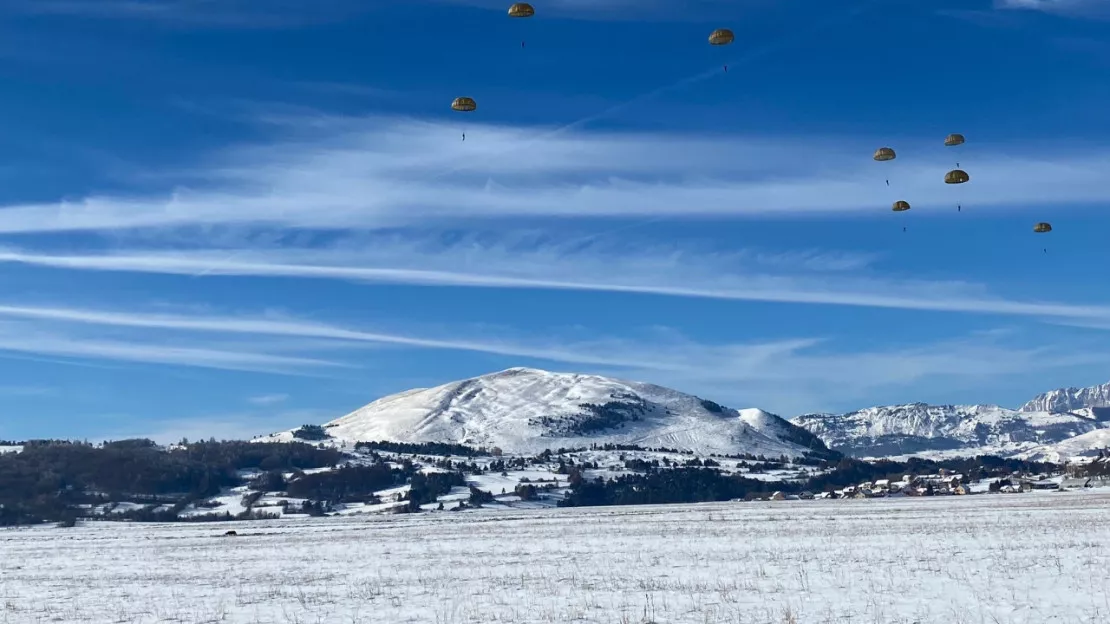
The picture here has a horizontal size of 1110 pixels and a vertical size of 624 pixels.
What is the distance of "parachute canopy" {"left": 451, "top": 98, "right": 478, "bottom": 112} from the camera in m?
78.8

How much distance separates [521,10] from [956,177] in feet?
124

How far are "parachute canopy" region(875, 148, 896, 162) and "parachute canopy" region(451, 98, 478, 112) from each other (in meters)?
32.9

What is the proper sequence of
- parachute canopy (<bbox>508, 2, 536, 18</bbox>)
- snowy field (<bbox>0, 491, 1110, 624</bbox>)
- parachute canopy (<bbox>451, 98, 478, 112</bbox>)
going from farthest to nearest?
parachute canopy (<bbox>451, 98, 478, 112</bbox>)
parachute canopy (<bbox>508, 2, 536, 18</bbox>)
snowy field (<bbox>0, 491, 1110, 624</bbox>)

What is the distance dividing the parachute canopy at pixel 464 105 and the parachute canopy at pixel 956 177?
121 feet

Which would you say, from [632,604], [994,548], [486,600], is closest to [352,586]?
[486,600]

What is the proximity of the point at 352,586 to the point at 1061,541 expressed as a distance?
3240 cm

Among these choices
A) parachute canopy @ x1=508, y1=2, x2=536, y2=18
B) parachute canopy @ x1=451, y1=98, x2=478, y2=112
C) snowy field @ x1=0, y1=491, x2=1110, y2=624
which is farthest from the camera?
parachute canopy @ x1=451, y1=98, x2=478, y2=112

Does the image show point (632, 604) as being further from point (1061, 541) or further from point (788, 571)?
point (1061, 541)

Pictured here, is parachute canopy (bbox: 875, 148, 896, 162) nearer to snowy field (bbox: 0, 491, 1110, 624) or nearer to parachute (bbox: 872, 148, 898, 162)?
parachute (bbox: 872, 148, 898, 162)

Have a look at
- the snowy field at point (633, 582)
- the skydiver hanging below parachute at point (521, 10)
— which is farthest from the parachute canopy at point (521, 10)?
the snowy field at point (633, 582)

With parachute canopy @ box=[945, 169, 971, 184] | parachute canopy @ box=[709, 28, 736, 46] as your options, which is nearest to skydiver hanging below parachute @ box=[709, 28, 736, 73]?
parachute canopy @ box=[709, 28, 736, 46]

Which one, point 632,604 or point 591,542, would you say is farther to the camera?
point 591,542

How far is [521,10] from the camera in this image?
2566 inches

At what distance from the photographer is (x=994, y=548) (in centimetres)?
4656
